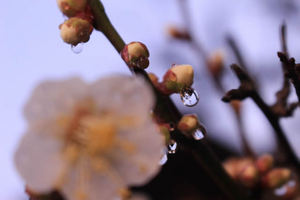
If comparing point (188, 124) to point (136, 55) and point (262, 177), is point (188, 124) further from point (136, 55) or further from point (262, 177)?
point (262, 177)

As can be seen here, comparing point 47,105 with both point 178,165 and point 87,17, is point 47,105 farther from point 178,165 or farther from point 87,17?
point 178,165

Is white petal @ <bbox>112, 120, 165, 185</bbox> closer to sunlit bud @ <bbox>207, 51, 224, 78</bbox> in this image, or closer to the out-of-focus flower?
the out-of-focus flower

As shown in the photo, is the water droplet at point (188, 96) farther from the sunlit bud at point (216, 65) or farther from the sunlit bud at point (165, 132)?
the sunlit bud at point (216, 65)

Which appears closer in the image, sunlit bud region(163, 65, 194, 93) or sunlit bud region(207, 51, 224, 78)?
sunlit bud region(163, 65, 194, 93)

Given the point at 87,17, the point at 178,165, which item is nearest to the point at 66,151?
the point at 87,17

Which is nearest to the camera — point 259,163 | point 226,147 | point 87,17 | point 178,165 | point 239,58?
point 87,17

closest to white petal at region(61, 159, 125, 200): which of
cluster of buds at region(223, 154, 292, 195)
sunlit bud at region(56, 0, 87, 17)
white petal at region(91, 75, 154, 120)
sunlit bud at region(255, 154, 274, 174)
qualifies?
white petal at region(91, 75, 154, 120)
